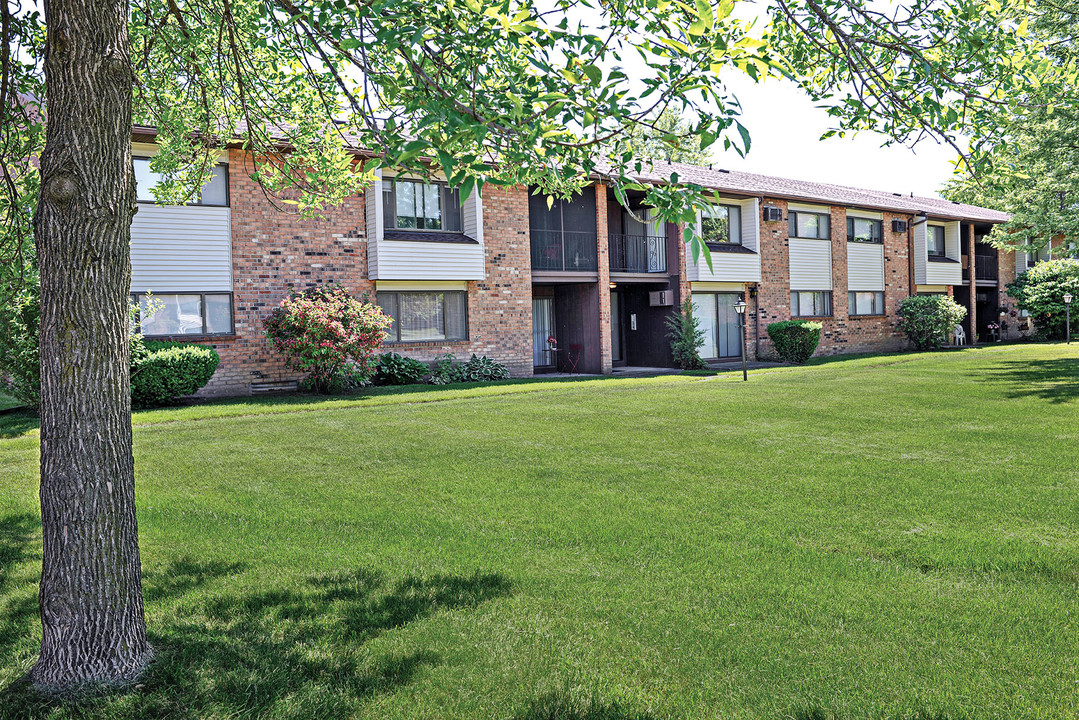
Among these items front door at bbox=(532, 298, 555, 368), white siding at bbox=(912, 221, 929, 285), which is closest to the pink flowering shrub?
front door at bbox=(532, 298, 555, 368)

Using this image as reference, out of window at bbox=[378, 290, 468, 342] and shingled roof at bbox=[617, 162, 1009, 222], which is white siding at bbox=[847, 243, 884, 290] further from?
window at bbox=[378, 290, 468, 342]

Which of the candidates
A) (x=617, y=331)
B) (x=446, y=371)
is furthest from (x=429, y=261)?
(x=617, y=331)

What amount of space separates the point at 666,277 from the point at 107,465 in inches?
844

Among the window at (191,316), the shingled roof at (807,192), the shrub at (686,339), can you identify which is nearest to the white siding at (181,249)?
the window at (191,316)

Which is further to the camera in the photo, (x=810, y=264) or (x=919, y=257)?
(x=919, y=257)

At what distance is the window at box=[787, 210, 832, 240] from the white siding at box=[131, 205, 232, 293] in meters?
18.9

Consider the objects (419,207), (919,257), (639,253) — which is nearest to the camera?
(419,207)

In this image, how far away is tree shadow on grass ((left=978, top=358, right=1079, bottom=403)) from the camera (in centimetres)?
1254

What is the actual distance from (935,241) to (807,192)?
807 cm

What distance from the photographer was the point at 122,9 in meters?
3.49

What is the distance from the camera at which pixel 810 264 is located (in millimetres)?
26891

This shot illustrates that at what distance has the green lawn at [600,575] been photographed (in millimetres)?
3234

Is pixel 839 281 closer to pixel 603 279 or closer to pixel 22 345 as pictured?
pixel 603 279

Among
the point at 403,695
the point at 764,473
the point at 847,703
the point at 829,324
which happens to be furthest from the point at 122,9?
the point at 829,324
